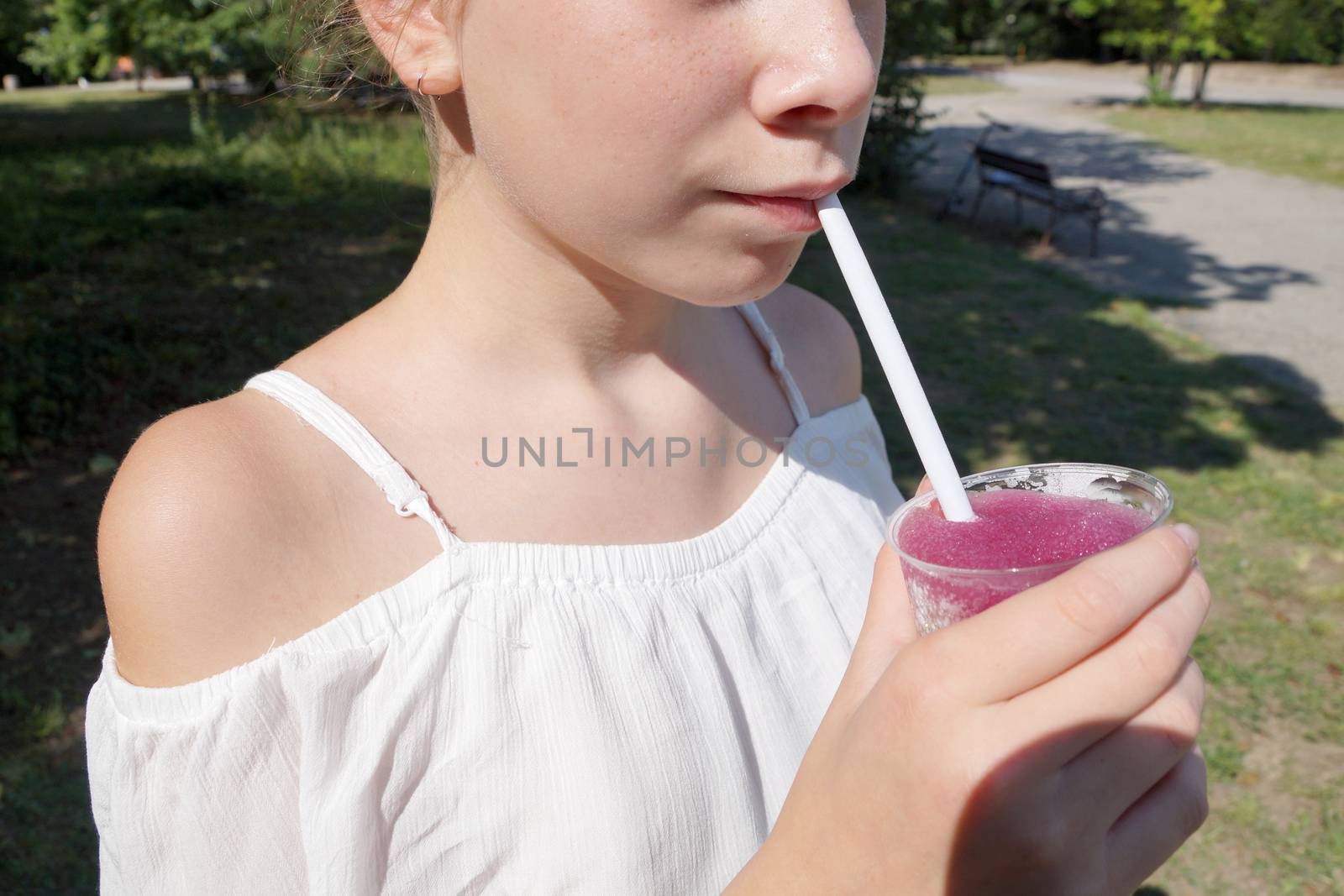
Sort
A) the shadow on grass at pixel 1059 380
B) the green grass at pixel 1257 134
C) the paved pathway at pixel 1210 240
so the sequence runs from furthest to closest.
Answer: the green grass at pixel 1257 134, the paved pathway at pixel 1210 240, the shadow on grass at pixel 1059 380

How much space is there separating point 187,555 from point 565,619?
424 millimetres

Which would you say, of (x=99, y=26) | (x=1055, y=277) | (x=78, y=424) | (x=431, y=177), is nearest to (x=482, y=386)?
(x=431, y=177)

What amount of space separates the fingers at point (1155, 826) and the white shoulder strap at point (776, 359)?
89 cm

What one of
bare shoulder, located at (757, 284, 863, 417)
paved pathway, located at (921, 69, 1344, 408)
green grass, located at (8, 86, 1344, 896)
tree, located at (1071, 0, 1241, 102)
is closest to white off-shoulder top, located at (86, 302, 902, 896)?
bare shoulder, located at (757, 284, 863, 417)

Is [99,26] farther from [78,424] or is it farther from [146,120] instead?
[78,424]

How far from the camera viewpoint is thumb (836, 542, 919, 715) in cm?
100

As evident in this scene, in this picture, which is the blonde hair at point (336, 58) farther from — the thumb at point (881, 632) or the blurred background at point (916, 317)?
the thumb at point (881, 632)

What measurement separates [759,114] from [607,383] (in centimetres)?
56

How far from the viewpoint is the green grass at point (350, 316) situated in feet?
11.5

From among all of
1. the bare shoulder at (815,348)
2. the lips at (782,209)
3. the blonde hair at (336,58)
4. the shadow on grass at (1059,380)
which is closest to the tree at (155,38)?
the shadow on grass at (1059,380)

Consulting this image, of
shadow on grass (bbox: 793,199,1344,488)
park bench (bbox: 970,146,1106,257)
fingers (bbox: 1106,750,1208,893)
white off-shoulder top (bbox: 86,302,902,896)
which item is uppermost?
fingers (bbox: 1106,750,1208,893)

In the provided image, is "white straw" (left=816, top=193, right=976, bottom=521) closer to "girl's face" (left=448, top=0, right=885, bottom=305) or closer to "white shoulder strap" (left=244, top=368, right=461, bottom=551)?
"girl's face" (left=448, top=0, right=885, bottom=305)

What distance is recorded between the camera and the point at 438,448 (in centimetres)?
131

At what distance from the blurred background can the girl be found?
49cm
